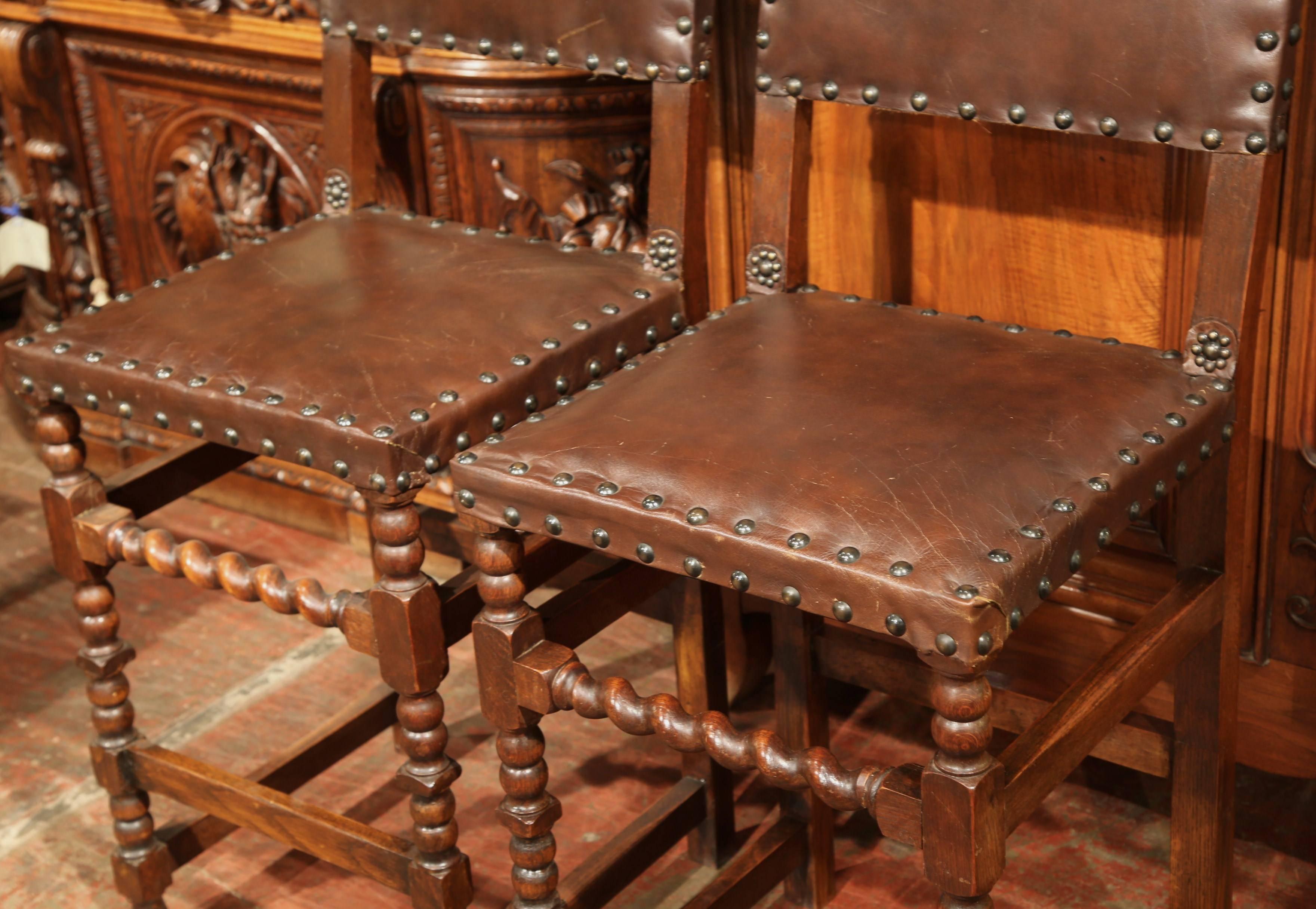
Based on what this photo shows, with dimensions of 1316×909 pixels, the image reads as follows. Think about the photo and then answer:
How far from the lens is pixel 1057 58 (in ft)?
4.17

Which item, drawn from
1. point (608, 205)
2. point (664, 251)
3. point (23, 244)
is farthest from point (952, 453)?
point (23, 244)

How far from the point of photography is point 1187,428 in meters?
1.19

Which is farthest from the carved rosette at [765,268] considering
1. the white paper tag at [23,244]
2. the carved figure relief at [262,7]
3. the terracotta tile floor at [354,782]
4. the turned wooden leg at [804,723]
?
the white paper tag at [23,244]

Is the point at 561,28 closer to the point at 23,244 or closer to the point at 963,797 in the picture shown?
the point at 963,797

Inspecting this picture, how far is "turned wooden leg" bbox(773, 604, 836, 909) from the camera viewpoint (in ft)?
4.98

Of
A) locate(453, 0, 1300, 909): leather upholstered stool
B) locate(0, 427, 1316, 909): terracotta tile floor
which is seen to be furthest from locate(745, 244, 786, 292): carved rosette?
locate(0, 427, 1316, 909): terracotta tile floor

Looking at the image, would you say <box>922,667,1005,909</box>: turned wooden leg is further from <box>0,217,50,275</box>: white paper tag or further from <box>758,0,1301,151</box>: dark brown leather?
<box>0,217,50,275</box>: white paper tag

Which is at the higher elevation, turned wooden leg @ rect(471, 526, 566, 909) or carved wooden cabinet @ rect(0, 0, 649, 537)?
carved wooden cabinet @ rect(0, 0, 649, 537)

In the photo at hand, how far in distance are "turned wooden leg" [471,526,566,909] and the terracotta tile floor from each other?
338 mm

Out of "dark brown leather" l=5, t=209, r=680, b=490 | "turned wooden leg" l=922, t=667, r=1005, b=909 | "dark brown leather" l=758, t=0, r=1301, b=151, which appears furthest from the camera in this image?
"dark brown leather" l=5, t=209, r=680, b=490

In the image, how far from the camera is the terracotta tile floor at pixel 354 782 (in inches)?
65.1

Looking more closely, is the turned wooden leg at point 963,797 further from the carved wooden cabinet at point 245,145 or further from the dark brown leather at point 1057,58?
the carved wooden cabinet at point 245,145

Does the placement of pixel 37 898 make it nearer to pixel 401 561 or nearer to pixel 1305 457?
pixel 401 561

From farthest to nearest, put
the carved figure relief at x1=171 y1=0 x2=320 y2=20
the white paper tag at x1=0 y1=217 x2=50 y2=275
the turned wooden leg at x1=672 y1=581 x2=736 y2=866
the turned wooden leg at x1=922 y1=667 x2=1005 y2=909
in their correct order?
the white paper tag at x1=0 y1=217 x2=50 y2=275
the carved figure relief at x1=171 y1=0 x2=320 y2=20
the turned wooden leg at x1=672 y1=581 x2=736 y2=866
the turned wooden leg at x1=922 y1=667 x2=1005 y2=909
